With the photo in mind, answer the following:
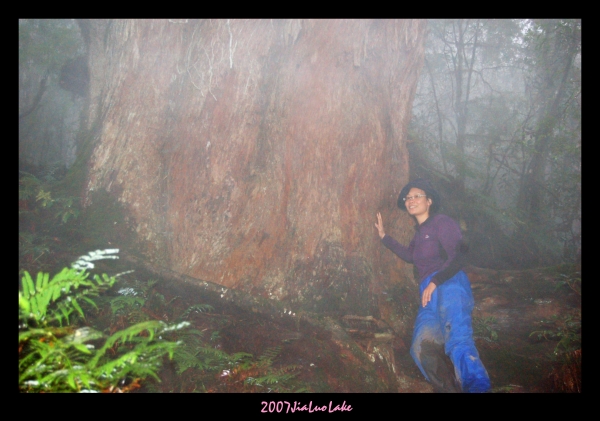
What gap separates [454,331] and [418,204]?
178cm

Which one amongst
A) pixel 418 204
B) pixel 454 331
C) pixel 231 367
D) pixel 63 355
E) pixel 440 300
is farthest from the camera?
pixel 418 204

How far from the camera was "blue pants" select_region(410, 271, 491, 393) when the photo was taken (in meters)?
3.81

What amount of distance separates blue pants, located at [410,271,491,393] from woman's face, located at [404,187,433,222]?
0.91 meters

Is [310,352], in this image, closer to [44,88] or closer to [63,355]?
[63,355]

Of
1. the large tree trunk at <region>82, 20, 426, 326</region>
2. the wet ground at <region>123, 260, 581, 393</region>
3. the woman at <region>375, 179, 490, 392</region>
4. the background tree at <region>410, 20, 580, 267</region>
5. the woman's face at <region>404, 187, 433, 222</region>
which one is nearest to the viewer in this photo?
the wet ground at <region>123, 260, 581, 393</region>

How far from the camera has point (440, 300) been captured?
14.8 feet

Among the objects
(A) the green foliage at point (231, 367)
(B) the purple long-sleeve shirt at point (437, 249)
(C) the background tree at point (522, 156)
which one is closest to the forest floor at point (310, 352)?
(A) the green foliage at point (231, 367)

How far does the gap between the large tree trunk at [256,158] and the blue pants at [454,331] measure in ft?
2.14

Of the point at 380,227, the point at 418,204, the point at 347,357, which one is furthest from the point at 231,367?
the point at 418,204

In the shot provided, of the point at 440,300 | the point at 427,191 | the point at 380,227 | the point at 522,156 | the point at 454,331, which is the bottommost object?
the point at 454,331

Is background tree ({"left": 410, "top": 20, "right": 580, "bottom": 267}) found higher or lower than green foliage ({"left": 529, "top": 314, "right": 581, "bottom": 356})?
higher

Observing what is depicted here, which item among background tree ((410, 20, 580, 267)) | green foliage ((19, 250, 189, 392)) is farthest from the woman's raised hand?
background tree ((410, 20, 580, 267))

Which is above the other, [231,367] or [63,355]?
[63,355]

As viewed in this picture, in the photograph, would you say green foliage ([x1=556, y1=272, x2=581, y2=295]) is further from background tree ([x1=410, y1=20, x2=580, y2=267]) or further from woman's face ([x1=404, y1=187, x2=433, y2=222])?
woman's face ([x1=404, y1=187, x2=433, y2=222])
